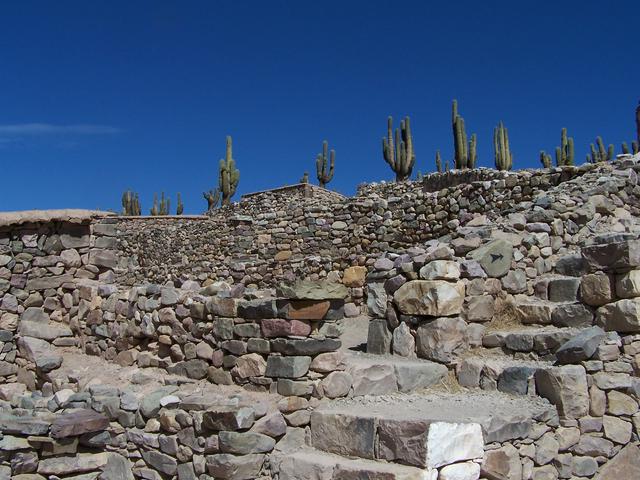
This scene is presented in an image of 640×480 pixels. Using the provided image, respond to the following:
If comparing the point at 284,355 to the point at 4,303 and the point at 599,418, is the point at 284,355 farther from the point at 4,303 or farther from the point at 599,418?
the point at 4,303

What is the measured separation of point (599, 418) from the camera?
4.84 m

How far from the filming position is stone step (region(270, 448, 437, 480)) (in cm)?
385

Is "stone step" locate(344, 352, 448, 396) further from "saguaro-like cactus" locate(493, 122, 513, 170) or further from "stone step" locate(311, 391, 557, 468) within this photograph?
"saguaro-like cactus" locate(493, 122, 513, 170)

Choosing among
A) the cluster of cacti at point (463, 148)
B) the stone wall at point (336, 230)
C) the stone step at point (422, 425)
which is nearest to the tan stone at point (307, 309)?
the stone step at point (422, 425)

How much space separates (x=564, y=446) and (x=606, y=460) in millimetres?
465

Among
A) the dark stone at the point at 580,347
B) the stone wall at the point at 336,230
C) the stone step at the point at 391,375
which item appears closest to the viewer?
the dark stone at the point at 580,347

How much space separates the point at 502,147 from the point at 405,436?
1614 cm

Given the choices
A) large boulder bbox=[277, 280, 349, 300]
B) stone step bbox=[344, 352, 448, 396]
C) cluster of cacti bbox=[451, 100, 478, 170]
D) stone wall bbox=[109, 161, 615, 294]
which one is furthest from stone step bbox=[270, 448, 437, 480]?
cluster of cacti bbox=[451, 100, 478, 170]

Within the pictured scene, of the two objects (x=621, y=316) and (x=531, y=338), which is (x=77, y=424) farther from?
(x=621, y=316)

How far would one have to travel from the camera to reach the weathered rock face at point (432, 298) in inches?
217

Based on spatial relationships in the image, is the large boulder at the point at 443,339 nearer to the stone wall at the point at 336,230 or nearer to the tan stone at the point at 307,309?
the tan stone at the point at 307,309

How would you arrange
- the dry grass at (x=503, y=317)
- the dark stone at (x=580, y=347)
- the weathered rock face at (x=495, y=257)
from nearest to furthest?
1. the dark stone at (x=580, y=347)
2. the dry grass at (x=503, y=317)
3. the weathered rock face at (x=495, y=257)

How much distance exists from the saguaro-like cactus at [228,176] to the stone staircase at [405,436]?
22.6 metres

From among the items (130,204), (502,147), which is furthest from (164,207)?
(502,147)
